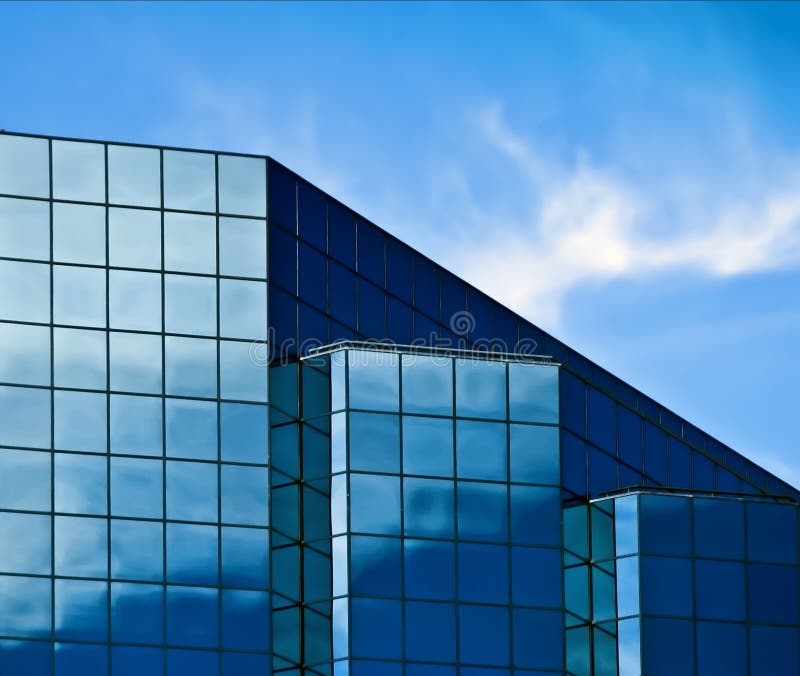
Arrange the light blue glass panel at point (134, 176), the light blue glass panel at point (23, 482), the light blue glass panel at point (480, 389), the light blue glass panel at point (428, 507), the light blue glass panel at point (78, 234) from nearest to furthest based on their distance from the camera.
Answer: the light blue glass panel at point (23, 482) → the light blue glass panel at point (428, 507) → the light blue glass panel at point (78, 234) → the light blue glass panel at point (480, 389) → the light blue glass panel at point (134, 176)

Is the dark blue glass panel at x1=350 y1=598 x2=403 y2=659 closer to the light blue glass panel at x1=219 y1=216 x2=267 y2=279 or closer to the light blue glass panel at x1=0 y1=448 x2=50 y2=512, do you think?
the light blue glass panel at x1=0 y1=448 x2=50 y2=512

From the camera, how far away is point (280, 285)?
69.8 metres

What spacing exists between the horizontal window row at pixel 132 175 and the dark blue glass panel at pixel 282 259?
40.7 inches

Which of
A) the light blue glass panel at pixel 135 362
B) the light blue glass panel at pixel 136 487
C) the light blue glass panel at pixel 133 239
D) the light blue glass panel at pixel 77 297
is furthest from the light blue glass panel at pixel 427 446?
the light blue glass panel at pixel 77 297

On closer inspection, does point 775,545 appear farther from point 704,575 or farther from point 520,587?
point 520,587

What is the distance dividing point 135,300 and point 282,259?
17.9 ft

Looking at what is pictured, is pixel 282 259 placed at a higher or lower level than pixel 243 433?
higher

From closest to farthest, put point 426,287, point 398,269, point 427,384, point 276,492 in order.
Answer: point 276,492 < point 427,384 < point 398,269 < point 426,287

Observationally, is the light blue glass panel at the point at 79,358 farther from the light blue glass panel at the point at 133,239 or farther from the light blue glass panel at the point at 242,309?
the light blue glass panel at the point at 242,309

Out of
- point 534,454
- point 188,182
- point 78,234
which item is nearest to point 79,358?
point 78,234

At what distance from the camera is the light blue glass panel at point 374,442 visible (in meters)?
66.9

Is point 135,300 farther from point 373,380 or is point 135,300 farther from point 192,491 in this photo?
point 373,380

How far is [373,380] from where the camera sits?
67.9 m

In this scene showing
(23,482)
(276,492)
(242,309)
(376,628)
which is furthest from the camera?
(242,309)
